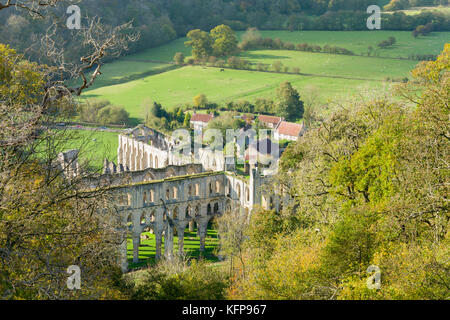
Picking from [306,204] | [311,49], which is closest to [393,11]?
[311,49]

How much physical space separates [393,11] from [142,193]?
3954 inches

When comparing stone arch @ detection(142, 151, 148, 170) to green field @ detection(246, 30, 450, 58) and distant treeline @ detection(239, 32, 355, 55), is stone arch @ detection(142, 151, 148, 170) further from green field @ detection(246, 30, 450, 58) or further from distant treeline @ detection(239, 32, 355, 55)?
distant treeline @ detection(239, 32, 355, 55)

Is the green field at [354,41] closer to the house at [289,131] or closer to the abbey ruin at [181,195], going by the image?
the house at [289,131]

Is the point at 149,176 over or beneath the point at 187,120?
over

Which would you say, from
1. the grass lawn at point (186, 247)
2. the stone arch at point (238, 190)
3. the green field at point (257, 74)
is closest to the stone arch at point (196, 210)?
the grass lawn at point (186, 247)

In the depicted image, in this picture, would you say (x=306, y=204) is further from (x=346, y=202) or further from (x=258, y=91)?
(x=258, y=91)

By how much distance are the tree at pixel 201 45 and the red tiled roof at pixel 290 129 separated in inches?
1655

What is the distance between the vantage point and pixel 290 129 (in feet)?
317

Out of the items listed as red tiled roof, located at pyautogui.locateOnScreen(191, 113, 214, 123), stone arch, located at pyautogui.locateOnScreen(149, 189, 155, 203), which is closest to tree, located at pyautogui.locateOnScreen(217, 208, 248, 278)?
stone arch, located at pyautogui.locateOnScreen(149, 189, 155, 203)

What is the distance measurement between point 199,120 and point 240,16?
204 feet

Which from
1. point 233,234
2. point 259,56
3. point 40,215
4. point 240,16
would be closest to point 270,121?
point 259,56

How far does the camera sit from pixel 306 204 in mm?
38156

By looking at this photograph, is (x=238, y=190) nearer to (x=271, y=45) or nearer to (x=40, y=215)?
(x=40, y=215)

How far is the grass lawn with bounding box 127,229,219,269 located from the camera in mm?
56656
